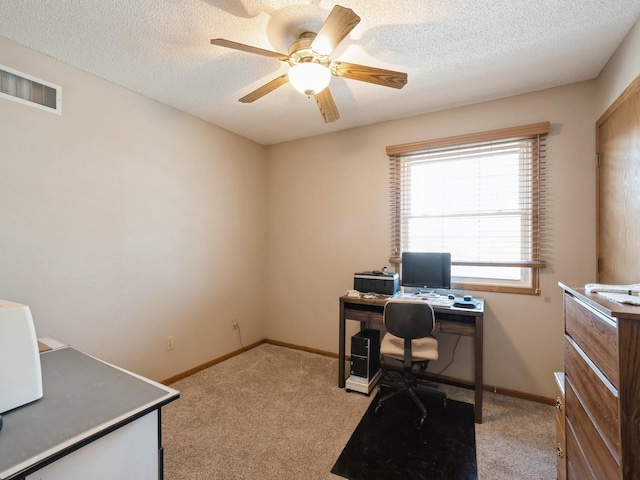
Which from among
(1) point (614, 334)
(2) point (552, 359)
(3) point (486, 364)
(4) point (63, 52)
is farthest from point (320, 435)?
(4) point (63, 52)

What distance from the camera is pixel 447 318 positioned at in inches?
94.4

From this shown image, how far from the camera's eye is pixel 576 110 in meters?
2.37

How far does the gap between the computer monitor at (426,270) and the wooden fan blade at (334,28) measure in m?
1.85

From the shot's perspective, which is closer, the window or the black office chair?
the black office chair

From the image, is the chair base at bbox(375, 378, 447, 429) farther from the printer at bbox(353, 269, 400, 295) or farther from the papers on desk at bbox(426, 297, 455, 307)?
the printer at bbox(353, 269, 400, 295)

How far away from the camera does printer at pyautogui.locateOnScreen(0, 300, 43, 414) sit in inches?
40.5

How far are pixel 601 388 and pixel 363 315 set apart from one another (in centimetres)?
180

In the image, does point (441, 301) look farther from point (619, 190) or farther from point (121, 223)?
point (121, 223)

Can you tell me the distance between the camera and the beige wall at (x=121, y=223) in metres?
1.96

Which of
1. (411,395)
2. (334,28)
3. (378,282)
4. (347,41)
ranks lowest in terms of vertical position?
(411,395)

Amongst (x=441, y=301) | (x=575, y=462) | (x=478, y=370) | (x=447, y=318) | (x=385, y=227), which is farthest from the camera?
(x=385, y=227)

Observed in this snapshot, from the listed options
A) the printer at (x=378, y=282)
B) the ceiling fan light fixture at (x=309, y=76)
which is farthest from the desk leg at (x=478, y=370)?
the ceiling fan light fixture at (x=309, y=76)

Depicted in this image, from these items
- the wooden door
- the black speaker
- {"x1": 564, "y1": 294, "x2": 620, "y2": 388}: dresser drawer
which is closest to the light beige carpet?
the black speaker

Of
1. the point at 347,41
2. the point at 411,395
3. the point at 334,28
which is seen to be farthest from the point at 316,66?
the point at 411,395
